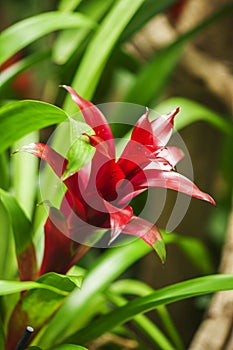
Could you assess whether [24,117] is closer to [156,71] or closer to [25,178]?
[25,178]

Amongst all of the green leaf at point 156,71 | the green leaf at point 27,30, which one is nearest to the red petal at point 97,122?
the green leaf at point 27,30

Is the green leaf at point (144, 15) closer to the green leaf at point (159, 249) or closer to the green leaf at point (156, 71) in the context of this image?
the green leaf at point (156, 71)

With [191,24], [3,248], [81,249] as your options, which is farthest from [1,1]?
[81,249]

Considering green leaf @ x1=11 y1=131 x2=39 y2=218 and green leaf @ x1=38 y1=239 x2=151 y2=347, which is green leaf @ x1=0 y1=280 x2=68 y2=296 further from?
green leaf @ x1=11 y1=131 x2=39 y2=218

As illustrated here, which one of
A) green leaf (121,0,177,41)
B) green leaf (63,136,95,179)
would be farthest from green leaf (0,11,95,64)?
green leaf (63,136,95,179)

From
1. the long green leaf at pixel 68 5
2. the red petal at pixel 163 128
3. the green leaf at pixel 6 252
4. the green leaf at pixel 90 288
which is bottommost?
the green leaf at pixel 6 252

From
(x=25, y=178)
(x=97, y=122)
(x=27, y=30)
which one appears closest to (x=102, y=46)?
(x=27, y=30)
